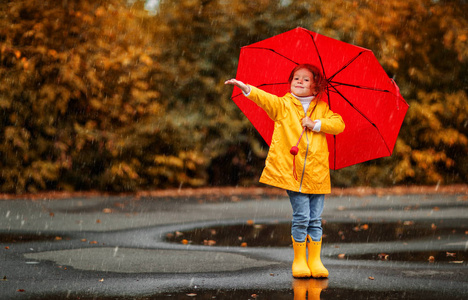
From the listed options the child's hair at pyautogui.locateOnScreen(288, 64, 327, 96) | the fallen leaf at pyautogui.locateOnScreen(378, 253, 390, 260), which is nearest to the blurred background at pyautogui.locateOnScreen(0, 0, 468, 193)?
the fallen leaf at pyautogui.locateOnScreen(378, 253, 390, 260)

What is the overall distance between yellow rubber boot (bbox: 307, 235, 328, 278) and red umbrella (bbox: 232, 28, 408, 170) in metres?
0.77

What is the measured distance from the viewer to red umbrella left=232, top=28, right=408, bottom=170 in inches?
195

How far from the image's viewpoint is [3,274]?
5109mm

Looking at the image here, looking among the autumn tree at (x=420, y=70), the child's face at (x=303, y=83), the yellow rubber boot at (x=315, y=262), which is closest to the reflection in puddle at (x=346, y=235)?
the yellow rubber boot at (x=315, y=262)

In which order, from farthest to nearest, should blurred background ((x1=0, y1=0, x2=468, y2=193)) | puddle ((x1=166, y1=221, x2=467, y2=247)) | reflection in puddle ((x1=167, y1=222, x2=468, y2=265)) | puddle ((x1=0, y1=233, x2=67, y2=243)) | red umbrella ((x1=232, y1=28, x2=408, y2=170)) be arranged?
1. blurred background ((x1=0, y1=0, x2=468, y2=193))
2. puddle ((x1=166, y1=221, x2=467, y2=247))
3. puddle ((x1=0, y1=233, x2=67, y2=243))
4. reflection in puddle ((x1=167, y1=222, x2=468, y2=265))
5. red umbrella ((x1=232, y1=28, x2=408, y2=170))

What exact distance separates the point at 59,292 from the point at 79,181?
22.8ft

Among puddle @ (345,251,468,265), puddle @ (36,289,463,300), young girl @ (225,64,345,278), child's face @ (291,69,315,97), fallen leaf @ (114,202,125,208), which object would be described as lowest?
fallen leaf @ (114,202,125,208)

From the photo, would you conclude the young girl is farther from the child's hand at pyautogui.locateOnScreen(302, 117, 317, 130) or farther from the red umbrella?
the red umbrella

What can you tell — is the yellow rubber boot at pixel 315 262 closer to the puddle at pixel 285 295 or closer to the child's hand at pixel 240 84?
the puddle at pixel 285 295

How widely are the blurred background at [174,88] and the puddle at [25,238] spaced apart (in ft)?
12.6

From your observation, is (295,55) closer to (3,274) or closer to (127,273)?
(127,273)

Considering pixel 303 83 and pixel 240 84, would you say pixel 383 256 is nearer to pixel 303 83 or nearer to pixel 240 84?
pixel 303 83

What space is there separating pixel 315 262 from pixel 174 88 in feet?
26.0

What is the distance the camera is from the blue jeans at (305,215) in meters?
4.94
